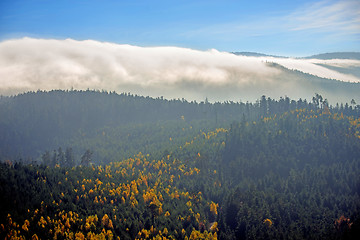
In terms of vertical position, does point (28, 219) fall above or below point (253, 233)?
above

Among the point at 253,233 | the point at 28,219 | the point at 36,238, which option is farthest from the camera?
the point at 253,233

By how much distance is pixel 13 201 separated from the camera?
19438 centimetres

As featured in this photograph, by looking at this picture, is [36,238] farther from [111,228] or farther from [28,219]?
[111,228]

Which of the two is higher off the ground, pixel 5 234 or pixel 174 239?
pixel 5 234

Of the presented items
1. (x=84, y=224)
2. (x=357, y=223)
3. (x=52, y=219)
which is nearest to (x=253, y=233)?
(x=357, y=223)

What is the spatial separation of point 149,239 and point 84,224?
109 feet

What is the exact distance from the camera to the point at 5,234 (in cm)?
17500

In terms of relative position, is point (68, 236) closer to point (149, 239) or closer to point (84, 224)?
point (84, 224)

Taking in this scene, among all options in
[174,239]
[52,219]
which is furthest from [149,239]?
[52,219]

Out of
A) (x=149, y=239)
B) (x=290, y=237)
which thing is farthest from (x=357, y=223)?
(x=149, y=239)

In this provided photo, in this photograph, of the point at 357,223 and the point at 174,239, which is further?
the point at 174,239

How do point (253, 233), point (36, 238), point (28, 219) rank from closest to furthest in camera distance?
point (36, 238)
point (28, 219)
point (253, 233)

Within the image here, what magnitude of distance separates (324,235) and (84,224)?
116433 millimetres

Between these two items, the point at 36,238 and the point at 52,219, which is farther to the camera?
the point at 52,219
